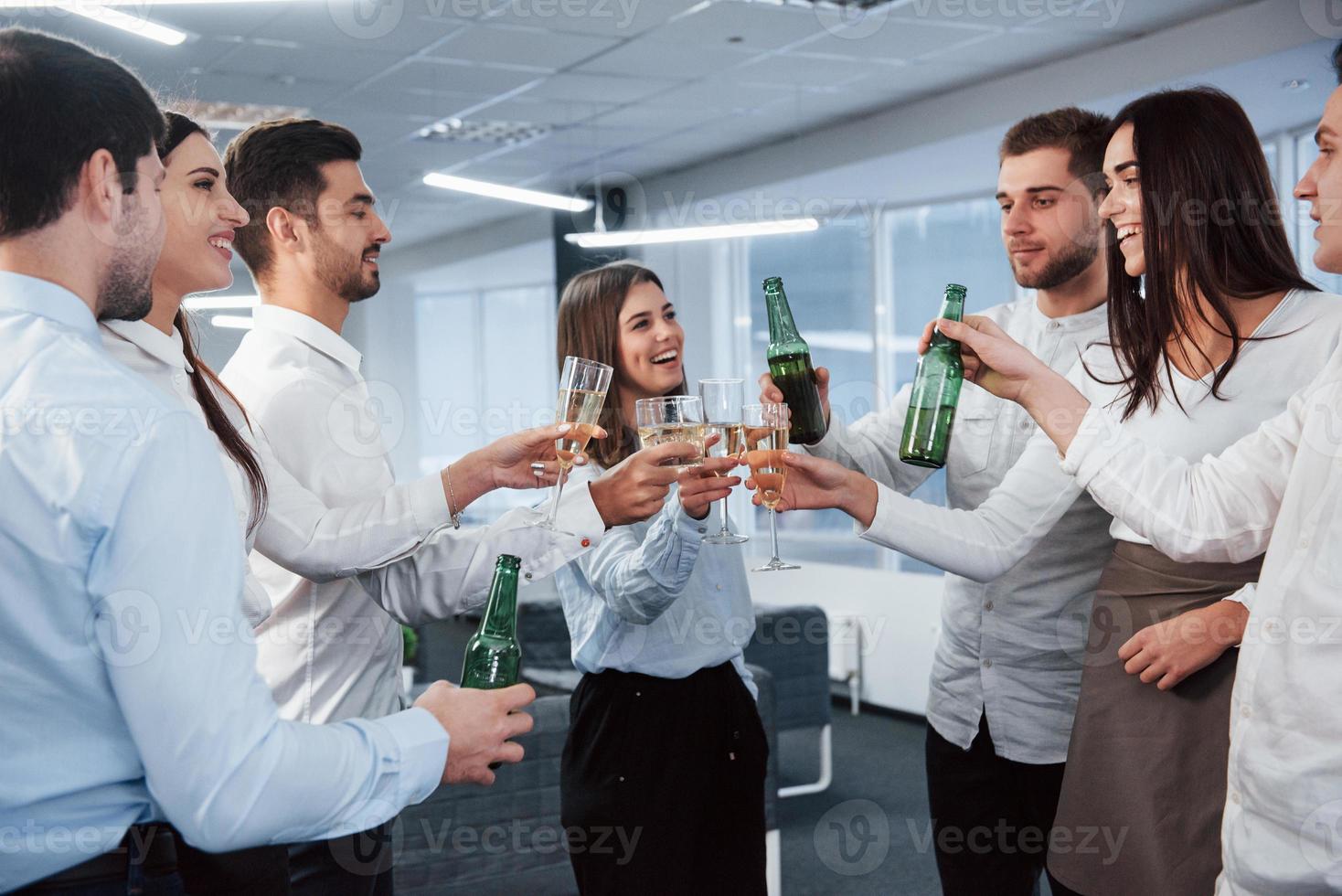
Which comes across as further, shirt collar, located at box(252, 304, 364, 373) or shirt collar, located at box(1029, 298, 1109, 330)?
shirt collar, located at box(1029, 298, 1109, 330)

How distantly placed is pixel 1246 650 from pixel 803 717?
389 centimetres

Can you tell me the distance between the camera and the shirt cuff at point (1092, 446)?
1.64m

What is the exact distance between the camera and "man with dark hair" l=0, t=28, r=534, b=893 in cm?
103

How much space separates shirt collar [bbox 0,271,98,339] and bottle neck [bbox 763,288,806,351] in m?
1.27

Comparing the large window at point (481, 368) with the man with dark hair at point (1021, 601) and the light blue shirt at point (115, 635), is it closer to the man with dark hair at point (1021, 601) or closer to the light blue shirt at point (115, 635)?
the man with dark hair at point (1021, 601)

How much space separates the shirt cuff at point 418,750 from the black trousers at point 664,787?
91cm

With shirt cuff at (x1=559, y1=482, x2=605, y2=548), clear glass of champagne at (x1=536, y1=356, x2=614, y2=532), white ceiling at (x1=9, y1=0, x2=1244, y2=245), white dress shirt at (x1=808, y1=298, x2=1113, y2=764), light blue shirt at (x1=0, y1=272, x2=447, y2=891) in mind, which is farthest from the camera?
white ceiling at (x1=9, y1=0, x2=1244, y2=245)

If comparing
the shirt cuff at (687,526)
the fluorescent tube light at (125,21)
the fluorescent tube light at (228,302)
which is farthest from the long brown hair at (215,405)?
the fluorescent tube light at (228,302)

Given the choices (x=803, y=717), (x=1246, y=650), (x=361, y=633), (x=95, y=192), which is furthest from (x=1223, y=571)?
(x=803, y=717)

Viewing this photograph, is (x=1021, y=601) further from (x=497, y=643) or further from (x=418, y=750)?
(x=418, y=750)

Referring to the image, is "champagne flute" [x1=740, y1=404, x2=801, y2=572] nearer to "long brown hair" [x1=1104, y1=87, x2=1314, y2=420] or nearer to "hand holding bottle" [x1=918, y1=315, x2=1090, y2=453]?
"hand holding bottle" [x1=918, y1=315, x2=1090, y2=453]

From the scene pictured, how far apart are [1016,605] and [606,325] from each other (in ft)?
3.36

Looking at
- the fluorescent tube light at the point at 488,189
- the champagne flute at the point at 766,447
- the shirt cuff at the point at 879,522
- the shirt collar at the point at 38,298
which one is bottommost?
the shirt cuff at the point at 879,522

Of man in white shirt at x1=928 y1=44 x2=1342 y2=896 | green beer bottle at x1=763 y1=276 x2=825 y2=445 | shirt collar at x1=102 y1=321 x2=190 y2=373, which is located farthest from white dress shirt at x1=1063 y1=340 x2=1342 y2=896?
shirt collar at x1=102 y1=321 x2=190 y2=373
